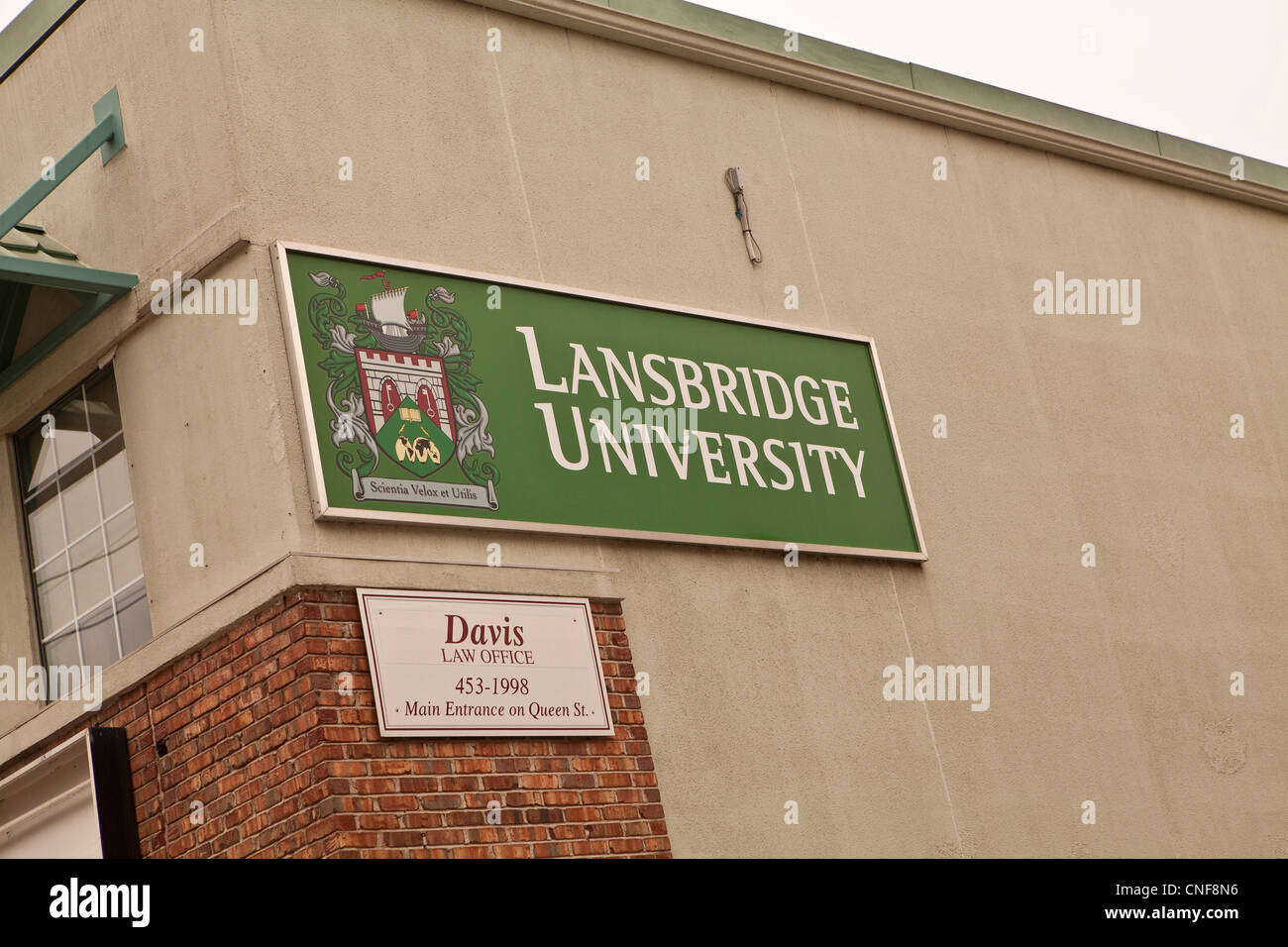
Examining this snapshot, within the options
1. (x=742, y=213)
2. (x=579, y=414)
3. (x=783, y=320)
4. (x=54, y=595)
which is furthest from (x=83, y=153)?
(x=783, y=320)

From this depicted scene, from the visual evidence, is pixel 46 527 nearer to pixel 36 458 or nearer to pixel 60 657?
pixel 36 458

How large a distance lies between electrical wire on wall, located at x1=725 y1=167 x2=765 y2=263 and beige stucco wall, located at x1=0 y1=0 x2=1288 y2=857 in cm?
8

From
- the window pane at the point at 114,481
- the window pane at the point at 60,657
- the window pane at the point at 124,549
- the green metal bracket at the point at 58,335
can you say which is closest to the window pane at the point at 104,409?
the window pane at the point at 114,481

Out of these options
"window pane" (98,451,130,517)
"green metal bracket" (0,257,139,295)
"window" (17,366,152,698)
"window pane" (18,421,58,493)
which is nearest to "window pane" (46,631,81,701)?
"window" (17,366,152,698)

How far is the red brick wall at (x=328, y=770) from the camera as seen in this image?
6480mm

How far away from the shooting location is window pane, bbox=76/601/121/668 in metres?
7.89

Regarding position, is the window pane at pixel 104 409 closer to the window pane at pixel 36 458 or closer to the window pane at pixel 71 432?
the window pane at pixel 71 432

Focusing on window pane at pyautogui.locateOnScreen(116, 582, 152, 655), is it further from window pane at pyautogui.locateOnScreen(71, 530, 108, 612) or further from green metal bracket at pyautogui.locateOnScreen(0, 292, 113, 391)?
green metal bracket at pyautogui.locateOnScreen(0, 292, 113, 391)

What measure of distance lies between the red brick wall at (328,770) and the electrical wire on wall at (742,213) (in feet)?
9.53

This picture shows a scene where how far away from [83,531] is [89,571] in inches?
8.4

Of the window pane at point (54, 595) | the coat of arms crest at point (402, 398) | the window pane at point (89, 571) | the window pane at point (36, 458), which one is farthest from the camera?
the window pane at point (36, 458)

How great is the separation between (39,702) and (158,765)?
4.43ft
